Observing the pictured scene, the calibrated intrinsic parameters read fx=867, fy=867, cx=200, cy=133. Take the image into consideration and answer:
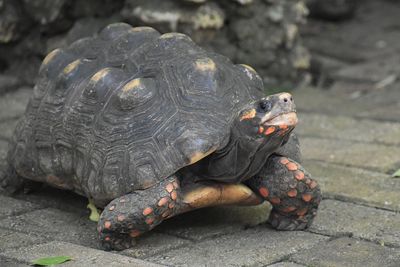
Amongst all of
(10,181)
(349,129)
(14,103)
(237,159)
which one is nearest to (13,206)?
(10,181)

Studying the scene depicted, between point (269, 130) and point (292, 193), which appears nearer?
point (269, 130)

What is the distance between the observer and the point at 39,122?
3.70m

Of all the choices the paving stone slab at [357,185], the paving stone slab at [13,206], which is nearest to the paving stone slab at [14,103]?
the paving stone slab at [13,206]

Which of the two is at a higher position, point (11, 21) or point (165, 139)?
point (165, 139)

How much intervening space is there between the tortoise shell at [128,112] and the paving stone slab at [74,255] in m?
0.29

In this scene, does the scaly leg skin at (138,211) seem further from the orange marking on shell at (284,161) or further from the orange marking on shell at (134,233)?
the orange marking on shell at (284,161)

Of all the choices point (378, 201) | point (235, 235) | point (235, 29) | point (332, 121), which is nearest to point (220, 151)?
point (235, 235)

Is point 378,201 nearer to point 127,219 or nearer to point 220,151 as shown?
point 220,151

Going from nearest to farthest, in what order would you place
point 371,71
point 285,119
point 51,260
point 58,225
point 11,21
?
point 51,260, point 285,119, point 58,225, point 11,21, point 371,71

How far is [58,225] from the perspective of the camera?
11.4ft

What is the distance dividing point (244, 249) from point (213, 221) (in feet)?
1.30

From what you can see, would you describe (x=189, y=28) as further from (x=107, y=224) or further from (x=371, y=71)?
(x=107, y=224)

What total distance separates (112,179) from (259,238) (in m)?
0.60

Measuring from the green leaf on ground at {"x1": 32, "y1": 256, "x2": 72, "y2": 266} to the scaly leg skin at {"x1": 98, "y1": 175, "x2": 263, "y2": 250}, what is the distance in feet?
0.85
